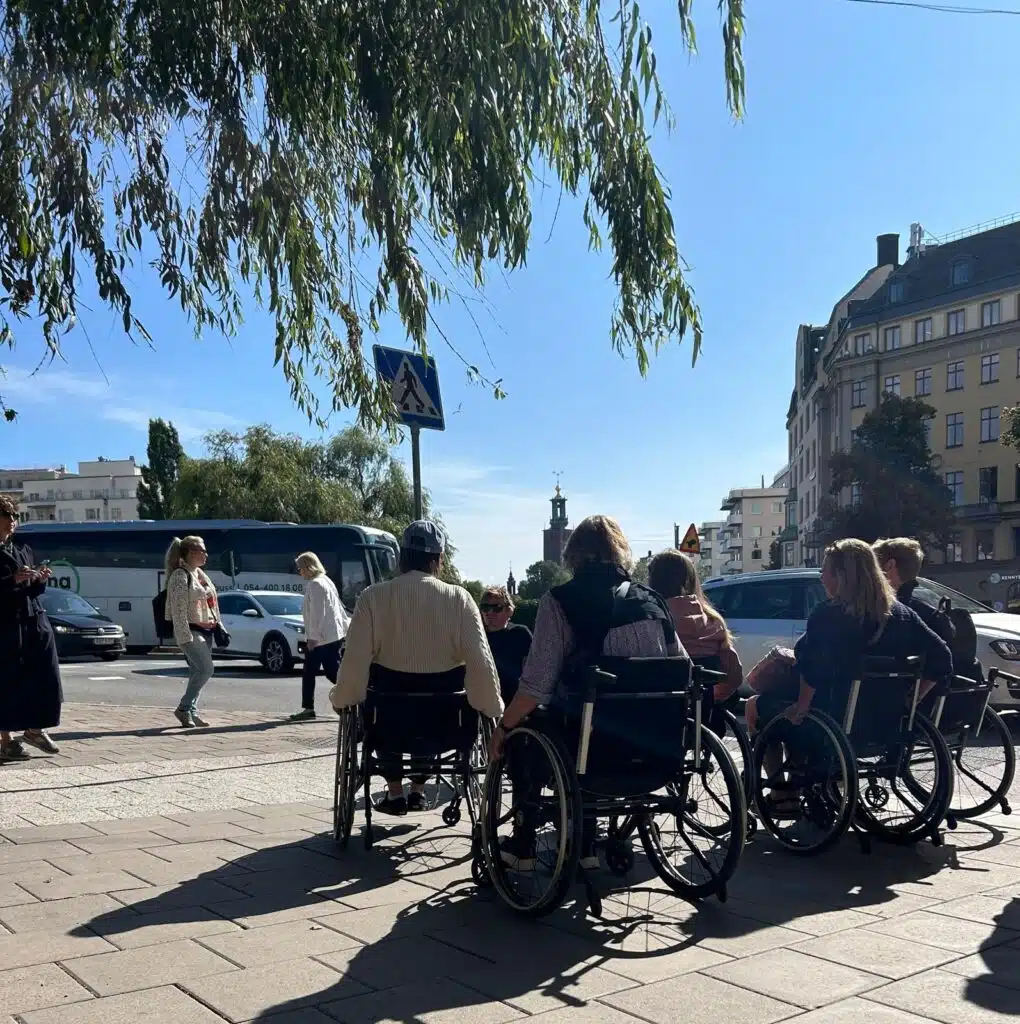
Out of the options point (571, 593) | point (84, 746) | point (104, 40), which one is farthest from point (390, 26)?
point (84, 746)

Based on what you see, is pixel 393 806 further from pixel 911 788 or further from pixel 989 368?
pixel 989 368

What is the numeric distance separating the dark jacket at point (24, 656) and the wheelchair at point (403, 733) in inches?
124

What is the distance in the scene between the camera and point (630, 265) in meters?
6.75

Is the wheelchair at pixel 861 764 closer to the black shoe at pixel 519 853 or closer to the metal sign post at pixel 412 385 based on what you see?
the black shoe at pixel 519 853

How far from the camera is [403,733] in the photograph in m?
5.76

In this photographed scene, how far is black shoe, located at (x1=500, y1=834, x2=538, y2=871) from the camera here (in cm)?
493

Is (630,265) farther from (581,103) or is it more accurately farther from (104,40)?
(104,40)

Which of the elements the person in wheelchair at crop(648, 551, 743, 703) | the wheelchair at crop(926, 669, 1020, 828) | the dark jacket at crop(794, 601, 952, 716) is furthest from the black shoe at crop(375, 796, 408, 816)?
Answer: the wheelchair at crop(926, 669, 1020, 828)

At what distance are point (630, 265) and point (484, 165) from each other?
105 centimetres

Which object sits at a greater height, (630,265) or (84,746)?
(630,265)

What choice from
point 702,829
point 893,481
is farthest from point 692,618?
point 893,481

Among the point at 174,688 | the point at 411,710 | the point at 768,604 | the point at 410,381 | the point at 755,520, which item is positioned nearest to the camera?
the point at 411,710

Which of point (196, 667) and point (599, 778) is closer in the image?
point (599, 778)

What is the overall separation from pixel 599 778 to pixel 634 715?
29 cm
